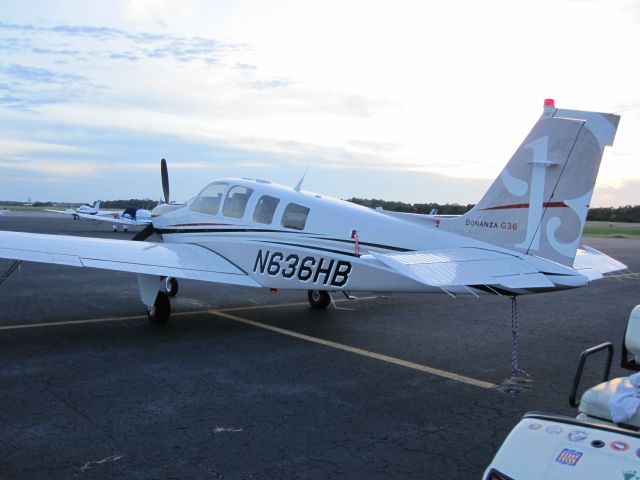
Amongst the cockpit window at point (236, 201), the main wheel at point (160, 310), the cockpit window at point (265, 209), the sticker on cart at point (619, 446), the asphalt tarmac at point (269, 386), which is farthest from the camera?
the cockpit window at point (236, 201)

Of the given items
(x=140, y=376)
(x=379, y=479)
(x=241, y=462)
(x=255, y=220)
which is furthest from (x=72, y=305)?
(x=379, y=479)

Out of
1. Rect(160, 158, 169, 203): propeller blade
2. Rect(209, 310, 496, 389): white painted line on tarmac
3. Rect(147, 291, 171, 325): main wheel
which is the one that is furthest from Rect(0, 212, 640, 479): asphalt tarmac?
Rect(160, 158, 169, 203): propeller blade

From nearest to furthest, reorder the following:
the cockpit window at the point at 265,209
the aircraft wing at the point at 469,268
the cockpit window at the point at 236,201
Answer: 1. the aircraft wing at the point at 469,268
2. the cockpit window at the point at 265,209
3. the cockpit window at the point at 236,201

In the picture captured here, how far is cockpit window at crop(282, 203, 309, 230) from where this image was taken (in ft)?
30.3

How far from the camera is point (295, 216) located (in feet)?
30.6

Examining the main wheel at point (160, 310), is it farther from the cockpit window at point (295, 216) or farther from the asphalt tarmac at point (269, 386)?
the cockpit window at point (295, 216)

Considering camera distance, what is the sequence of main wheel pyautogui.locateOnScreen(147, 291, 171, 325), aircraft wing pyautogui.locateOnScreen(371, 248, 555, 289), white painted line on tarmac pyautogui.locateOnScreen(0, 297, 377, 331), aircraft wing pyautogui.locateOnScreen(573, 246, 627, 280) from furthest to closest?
1. main wheel pyautogui.locateOnScreen(147, 291, 171, 325)
2. white painted line on tarmac pyautogui.locateOnScreen(0, 297, 377, 331)
3. aircraft wing pyautogui.locateOnScreen(573, 246, 627, 280)
4. aircraft wing pyautogui.locateOnScreen(371, 248, 555, 289)

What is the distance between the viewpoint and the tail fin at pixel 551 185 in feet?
23.1

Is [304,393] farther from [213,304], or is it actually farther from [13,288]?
[13,288]

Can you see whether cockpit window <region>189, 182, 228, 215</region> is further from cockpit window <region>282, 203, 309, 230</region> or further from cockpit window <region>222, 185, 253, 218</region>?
cockpit window <region>282, 203, 309, 230</region>

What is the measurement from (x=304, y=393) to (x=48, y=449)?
2561mm

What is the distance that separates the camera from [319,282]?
28.8 feet

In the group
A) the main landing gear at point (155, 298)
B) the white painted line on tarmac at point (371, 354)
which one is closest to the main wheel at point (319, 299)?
the white painted line on tarmac at point (371, 354)

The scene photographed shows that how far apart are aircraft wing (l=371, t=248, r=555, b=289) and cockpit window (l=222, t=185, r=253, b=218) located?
14.9 feet
